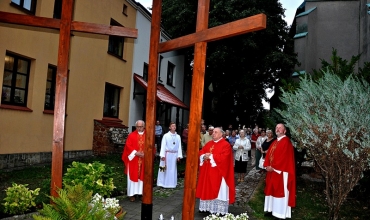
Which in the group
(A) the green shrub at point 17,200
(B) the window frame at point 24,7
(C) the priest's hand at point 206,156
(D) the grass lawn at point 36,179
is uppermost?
(B) the window frame at point 24,7

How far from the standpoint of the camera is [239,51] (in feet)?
77.7

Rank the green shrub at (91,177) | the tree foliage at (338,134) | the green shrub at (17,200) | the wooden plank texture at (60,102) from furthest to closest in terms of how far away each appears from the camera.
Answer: the tree foliage at (338,134), the green shrub at (91,177), the green shrub at (17,200), the wooden plank texture at (60,102)

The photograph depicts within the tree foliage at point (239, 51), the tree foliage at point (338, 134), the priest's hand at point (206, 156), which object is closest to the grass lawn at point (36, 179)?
the priest's hand at point (206, 156)

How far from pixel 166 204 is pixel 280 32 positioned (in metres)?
20.6

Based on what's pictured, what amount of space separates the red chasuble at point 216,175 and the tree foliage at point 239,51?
1583 centimetres

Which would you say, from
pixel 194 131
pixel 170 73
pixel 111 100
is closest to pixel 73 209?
pixel 194 131

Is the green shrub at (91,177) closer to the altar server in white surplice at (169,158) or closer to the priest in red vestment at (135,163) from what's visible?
the priest in red vestment at (135,163)

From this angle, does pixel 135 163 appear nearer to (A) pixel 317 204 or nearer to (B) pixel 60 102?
(B) pixel 60 102

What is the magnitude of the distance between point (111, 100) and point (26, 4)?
6.46 m

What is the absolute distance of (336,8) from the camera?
19.4 metres

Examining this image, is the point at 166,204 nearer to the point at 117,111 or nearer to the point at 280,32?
the point at 117,111

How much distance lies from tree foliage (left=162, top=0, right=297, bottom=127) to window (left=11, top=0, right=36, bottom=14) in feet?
42.5

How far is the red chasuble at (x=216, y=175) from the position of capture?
22.6 feet

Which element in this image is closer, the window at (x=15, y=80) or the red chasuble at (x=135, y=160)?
the red chasuble at (x=135, y=160)
